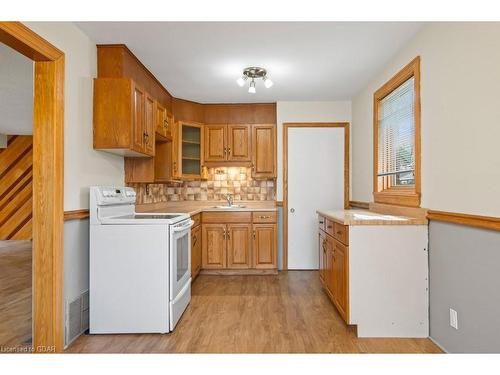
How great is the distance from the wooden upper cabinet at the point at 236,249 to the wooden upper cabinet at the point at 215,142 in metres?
1.04

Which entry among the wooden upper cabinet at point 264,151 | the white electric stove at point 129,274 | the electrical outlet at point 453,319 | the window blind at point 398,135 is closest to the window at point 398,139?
the window blind at point 398,135

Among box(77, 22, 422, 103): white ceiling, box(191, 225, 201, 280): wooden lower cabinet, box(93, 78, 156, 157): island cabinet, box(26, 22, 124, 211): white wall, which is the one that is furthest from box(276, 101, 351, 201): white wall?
box(26, 22, 124, 211): white wall

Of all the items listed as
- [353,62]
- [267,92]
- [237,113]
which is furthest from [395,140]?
[237,113]

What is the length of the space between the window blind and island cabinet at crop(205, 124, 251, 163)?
1.86m

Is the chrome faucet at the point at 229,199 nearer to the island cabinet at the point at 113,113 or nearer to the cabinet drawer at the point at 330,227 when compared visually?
the cabinet drawer at the point at 330,227

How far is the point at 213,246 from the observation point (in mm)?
4371

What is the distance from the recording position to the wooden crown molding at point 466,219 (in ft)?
5.80

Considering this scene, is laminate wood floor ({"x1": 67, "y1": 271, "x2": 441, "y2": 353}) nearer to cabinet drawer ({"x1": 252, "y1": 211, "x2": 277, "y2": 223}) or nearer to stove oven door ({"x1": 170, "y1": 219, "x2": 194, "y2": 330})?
stove oven door ({"x1": 170, "y1": 219, "x2": 194, "y2": 330})

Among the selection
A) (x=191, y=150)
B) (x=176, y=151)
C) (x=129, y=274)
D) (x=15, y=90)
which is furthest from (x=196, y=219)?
(x=15, y=90)

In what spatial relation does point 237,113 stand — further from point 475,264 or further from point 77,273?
Answer: point 475,264

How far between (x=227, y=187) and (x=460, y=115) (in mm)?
3426

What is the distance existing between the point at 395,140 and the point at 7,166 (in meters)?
7.95

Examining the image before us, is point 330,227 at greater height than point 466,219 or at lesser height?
lesser

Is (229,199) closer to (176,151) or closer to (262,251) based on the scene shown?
(262,251)
